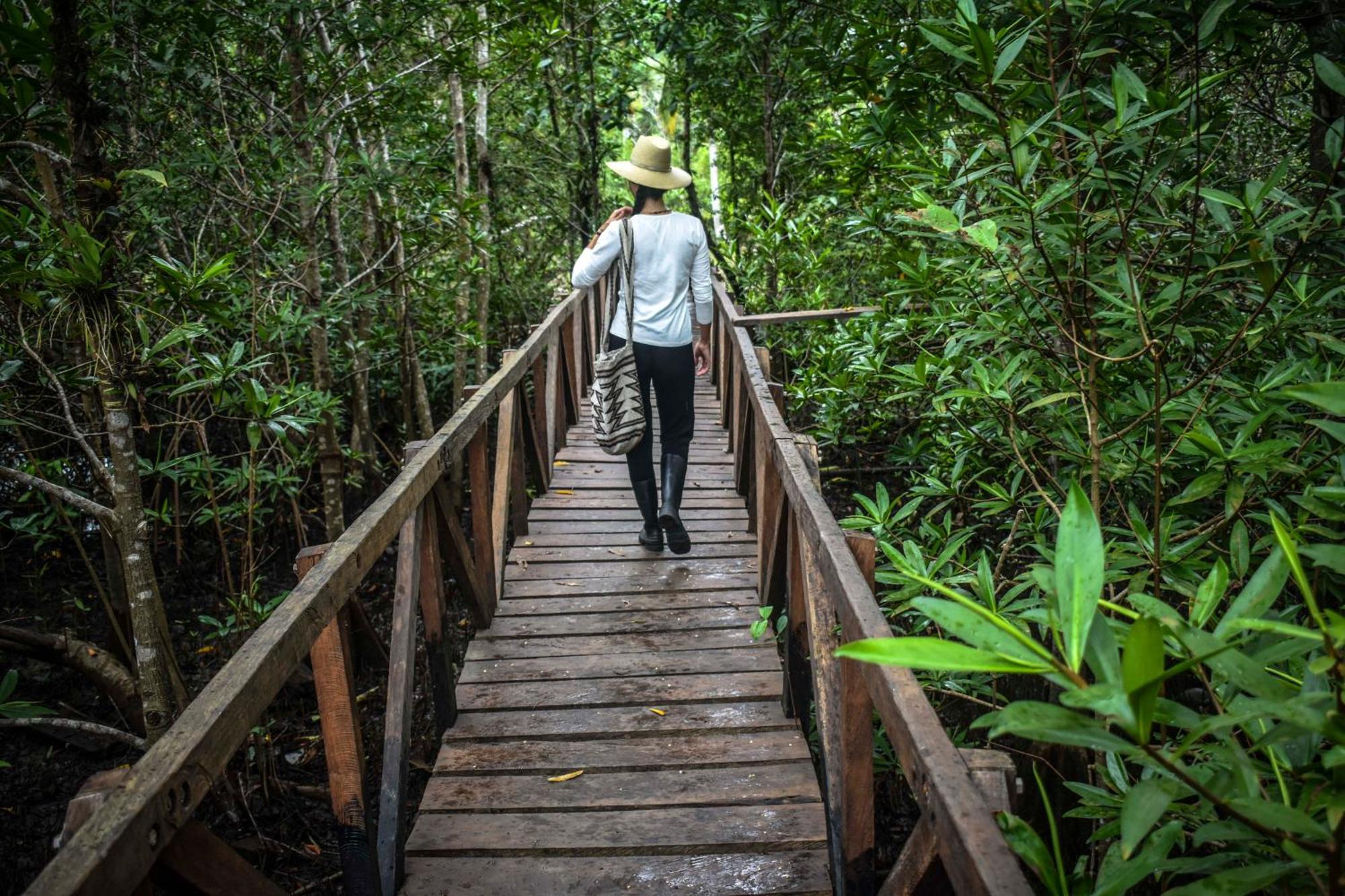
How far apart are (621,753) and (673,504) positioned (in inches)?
64.6

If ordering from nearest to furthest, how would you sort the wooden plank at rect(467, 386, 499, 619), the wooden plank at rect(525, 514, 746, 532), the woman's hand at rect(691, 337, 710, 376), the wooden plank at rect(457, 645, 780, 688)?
the wooden plank at rect(457, 645, 780, 688) < the wooden plank at rect(467, 386, 499, 619) < the woman's hand at rect(691, 337, 710, 376) < the wooden plank at rect(525, 514, 746, 532)

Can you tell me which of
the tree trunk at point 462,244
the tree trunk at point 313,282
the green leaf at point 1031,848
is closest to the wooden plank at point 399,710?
the green leaf at point 1031,848

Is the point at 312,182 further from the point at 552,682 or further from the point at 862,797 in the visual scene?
the point at 862,797

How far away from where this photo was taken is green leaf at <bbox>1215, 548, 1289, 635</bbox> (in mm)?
992

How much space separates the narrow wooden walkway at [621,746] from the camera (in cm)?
230

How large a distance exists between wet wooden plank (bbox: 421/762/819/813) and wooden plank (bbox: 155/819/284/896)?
1.07 meters

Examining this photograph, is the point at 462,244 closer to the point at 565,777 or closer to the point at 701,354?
the point at 701,354

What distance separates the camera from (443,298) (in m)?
8.76

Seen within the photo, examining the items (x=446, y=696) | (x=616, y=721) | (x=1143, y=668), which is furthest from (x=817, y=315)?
(x=1143, y=668)

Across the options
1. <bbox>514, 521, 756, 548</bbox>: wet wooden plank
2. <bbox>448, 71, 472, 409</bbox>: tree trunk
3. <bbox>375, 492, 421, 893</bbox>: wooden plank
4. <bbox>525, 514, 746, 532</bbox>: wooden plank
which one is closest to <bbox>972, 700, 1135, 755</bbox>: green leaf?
<bbox>375, 492, 421, 893</bbox>: wooden plank

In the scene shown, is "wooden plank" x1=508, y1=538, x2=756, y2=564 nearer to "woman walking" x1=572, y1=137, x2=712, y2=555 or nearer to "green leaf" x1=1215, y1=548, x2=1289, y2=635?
"woman walking" x1=572, y1=137, x2=712, y2=555

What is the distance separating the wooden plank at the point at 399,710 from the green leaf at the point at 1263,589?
1.95 metres

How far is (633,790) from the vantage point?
261cm

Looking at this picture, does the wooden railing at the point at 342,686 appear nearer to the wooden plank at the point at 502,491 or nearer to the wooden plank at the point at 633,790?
the wooden plank at the point at 502,491
